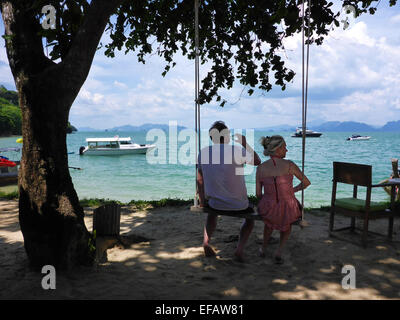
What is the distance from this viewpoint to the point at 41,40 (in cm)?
426

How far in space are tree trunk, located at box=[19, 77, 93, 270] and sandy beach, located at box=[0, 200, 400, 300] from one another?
0.28 metres

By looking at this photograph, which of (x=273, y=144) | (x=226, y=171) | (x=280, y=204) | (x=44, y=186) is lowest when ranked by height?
(x=280, y=204)

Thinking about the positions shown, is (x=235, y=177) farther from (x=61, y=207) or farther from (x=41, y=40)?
(x=41, y=40)

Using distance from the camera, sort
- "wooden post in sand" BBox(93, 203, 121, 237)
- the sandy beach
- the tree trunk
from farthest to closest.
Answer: "wooden post in sand" BBox(93, 203, 121, 237) < the tree trunk < the sandy beach

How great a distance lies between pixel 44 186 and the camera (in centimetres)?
400

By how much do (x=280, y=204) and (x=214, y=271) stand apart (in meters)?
1.13

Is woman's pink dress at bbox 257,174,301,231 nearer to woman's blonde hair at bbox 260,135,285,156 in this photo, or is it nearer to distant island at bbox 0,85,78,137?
woman's blonde hair at bbox 260,135,285,156

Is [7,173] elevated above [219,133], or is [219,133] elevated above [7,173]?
[219,133]

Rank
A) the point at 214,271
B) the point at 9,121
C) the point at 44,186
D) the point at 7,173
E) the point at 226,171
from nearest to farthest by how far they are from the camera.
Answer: the point at 44,186
the point at 214,271
the point at 226,171
the point at 7,173
the point at 9,121

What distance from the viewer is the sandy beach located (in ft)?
11.7

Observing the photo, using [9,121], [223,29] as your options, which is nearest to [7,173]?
[223,29]

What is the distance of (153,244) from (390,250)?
3.44 m

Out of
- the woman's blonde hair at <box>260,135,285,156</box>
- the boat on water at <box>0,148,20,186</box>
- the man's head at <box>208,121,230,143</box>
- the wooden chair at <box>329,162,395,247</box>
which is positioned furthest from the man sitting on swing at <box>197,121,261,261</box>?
the boat on water at <box>0,148,20,186</box>

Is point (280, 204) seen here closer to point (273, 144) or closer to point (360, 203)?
point (273, 144)
